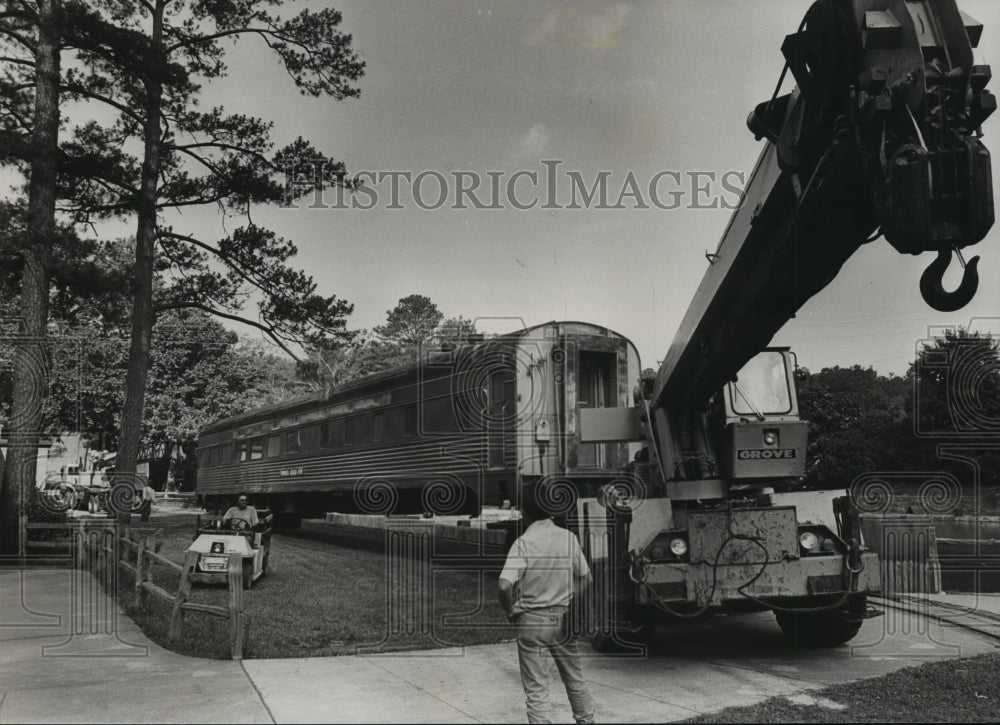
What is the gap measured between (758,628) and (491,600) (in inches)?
138

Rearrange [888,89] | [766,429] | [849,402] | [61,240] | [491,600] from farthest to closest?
[849,402] → [61,240] → [491,600] → [766,429] → [888,89]

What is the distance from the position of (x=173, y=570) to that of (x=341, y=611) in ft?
6.51

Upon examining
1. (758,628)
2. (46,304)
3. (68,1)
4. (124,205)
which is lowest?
(758,628)

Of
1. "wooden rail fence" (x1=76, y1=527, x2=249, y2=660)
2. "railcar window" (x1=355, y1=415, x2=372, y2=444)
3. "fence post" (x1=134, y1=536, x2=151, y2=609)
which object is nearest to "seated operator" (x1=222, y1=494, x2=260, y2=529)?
"wooden rail fence" (x1=76, y1=527, x2=249, y2=660)

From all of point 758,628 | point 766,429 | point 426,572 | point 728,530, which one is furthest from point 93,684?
point 426,572

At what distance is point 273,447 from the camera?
71.5 feet

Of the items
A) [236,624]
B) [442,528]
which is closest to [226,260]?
[442,528]

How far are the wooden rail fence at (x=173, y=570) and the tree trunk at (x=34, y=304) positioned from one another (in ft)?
8.37

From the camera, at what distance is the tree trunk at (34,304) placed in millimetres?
16859

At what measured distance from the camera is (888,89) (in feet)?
13.2

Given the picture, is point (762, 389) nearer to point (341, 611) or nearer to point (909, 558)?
point (341, 611)

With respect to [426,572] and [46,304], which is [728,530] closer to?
[426,572]

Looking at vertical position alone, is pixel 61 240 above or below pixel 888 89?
above

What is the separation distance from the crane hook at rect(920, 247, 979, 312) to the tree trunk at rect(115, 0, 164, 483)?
18.0 metres
